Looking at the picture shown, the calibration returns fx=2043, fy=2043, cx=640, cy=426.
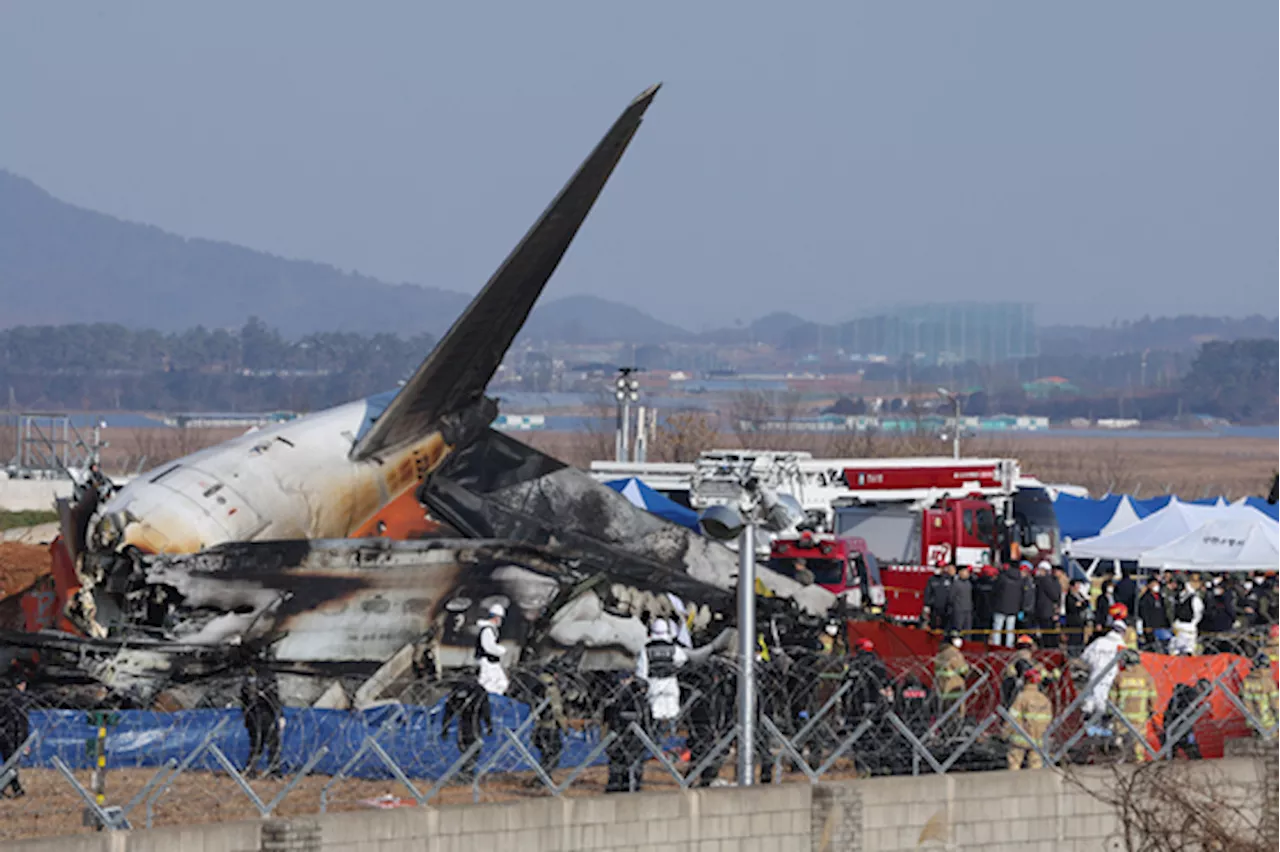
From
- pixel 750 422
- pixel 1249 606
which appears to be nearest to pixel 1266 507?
pixel 1249 606

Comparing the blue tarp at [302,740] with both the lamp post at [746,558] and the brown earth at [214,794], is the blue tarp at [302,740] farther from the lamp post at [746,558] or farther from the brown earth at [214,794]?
the lamp post at [746,558]

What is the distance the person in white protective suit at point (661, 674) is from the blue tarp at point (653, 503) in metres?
21.8

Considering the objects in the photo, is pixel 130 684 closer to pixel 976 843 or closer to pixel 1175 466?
pixel 976 843

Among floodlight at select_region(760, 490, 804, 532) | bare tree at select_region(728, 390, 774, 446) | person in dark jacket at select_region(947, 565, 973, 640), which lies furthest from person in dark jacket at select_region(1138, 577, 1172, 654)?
bare tree at select_region(728, 390, 774, 446)

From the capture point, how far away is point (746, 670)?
696 inches

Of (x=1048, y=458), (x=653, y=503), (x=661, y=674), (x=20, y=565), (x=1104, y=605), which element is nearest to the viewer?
(x=661, y=674)

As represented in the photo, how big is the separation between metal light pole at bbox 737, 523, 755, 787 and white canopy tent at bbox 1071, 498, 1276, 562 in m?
26.8

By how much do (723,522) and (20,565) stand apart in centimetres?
2739

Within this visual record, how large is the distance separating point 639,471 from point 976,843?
37126mm

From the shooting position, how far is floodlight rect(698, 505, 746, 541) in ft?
58.6

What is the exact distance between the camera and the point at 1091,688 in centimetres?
1864

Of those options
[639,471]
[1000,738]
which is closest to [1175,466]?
[639,471]

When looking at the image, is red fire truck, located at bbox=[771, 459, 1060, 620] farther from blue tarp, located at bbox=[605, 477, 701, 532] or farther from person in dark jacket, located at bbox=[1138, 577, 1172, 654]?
person in dark jacket, located at bbox=[1138, 577, 1172, 654]

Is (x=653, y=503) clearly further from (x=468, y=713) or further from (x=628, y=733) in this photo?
(x=628, y=733)
